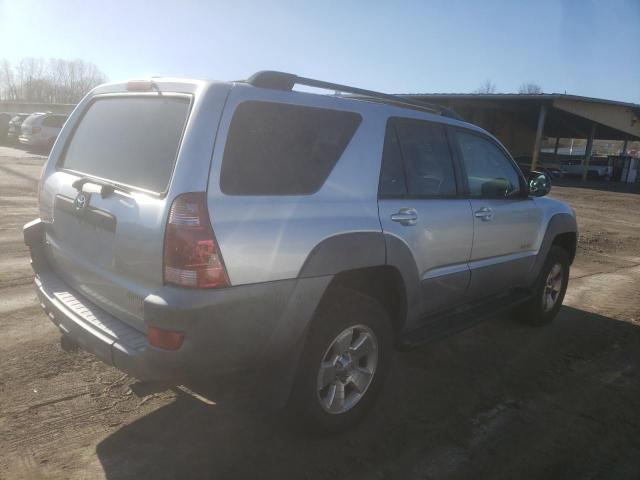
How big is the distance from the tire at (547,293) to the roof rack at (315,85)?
202cm

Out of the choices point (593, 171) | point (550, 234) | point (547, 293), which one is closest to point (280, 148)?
point (550, 234)

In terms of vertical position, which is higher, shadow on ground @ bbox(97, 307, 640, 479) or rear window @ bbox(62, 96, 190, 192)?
rear window @ bbox(62, 96, 190, 192)

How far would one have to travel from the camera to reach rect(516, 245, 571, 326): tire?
16.4 ft

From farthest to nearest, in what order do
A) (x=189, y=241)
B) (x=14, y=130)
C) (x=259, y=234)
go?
1. (x=14, y=130)
2. (x=259, y=234)
3. (x=189, y=241)

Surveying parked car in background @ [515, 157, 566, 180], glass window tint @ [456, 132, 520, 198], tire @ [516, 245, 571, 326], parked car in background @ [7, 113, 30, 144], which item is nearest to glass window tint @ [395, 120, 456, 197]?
glass window tint @ [456, 132, 520, 198]

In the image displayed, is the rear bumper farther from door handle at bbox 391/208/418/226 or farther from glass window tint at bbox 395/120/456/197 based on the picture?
glass window tint at bbox 395/120/456/197

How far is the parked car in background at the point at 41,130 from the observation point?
22375 millimetres

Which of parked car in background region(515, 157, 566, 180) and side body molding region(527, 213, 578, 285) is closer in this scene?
side body molding region(527, 213, 578, 285)

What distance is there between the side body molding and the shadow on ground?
0.85m

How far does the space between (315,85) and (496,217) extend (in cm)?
196

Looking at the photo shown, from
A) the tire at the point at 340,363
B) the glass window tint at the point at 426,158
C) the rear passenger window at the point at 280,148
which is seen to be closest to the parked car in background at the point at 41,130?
the glass window tint at the point at 426,158

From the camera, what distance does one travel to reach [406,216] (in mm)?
3211

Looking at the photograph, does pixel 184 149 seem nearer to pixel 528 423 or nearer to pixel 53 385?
pixel 53 385

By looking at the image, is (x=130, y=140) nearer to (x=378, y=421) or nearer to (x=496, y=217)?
(x=378, y=421)
